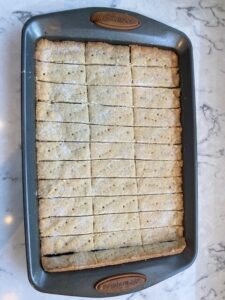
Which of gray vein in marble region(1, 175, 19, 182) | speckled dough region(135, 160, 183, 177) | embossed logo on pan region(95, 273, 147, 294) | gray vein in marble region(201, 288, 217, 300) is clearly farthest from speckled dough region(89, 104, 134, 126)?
gray vein in marble region(201, 288, 217, 300)

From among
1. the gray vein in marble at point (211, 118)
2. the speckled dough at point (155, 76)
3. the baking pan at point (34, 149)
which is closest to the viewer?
the baking pan at point (34, 149)

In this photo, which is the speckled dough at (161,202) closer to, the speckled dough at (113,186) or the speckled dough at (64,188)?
the speckled dough at (113,186)

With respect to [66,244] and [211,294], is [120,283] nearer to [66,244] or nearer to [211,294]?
[66,244]

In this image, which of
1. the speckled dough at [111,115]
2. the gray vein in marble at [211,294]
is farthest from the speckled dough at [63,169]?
the gray vein in marble at [211,294]

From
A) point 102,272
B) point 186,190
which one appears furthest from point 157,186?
point 102,272

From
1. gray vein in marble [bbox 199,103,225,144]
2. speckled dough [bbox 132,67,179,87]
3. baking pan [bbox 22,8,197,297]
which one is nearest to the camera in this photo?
baking pan [bbox 22,8,197,297]

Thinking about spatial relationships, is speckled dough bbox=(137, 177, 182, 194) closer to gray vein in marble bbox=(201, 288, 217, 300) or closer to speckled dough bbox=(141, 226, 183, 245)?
speckled dough bbox=(141, 226, 183, 245)
